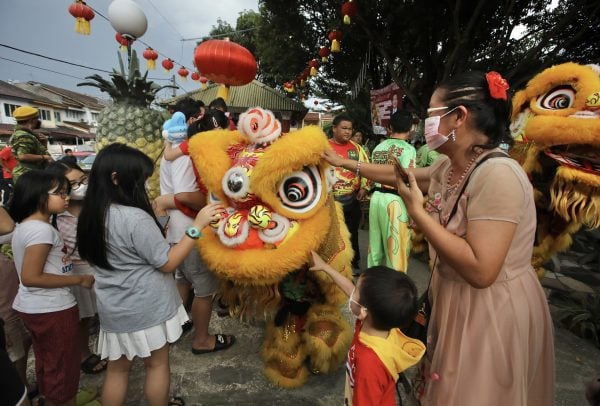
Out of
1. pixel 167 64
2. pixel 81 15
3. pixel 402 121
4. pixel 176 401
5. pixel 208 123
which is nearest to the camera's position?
pixel 176 401

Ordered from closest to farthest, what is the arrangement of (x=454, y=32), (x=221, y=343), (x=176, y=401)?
(x=176, y=401) < (x=221, y=343) < (x=454, y=32)

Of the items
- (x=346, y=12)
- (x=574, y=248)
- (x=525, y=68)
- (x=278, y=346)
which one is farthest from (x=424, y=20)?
(x=278, y=346)

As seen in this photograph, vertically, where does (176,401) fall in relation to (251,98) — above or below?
below

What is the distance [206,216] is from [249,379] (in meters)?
1.35

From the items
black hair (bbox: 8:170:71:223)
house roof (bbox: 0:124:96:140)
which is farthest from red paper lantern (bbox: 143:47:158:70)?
house roof (bbox: 0:124:96:140)

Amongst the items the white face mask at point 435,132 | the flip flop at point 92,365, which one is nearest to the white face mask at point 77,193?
the flip flop at point 92,365

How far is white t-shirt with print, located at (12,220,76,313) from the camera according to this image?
1723 mm

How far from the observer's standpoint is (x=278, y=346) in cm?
227

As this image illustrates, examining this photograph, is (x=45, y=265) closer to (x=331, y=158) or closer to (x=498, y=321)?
(x=331, y=158)

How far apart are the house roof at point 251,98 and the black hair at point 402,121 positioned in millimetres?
15660

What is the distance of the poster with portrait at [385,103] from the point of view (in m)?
8.51

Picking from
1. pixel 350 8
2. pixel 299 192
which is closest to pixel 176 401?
pixel 299 192

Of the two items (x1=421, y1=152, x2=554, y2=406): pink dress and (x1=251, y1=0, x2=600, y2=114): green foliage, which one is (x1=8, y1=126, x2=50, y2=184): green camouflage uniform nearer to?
(x1=421, y1=152, x2=554, y2=406): pink dress

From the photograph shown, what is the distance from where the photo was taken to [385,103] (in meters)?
8.81
